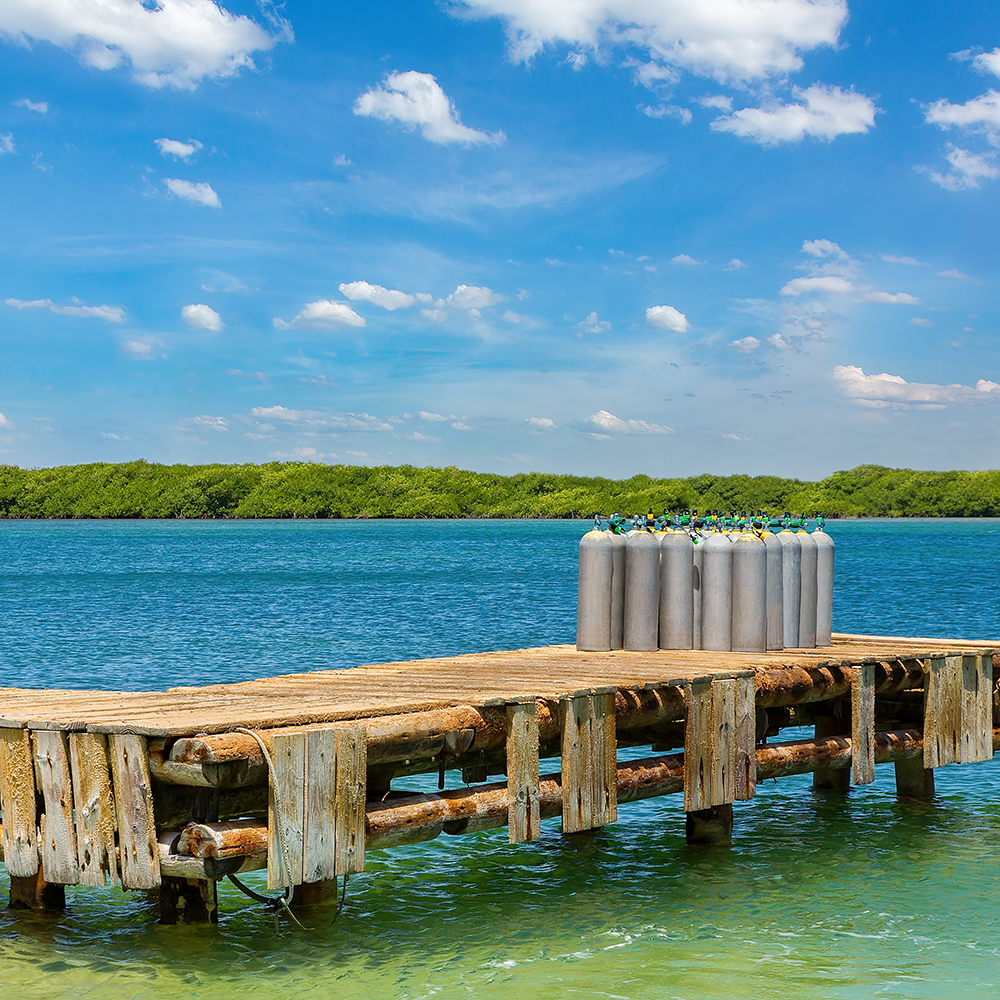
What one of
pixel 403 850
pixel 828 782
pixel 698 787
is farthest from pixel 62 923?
pixel 828 782

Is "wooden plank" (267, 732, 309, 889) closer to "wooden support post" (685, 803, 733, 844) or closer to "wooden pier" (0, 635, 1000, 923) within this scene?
"wooden pier" (0, 635, 1000, 923)

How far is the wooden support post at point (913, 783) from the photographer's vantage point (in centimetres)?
1400

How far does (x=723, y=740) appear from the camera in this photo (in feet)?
33.8

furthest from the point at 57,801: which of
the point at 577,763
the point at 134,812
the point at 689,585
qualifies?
the point at 689,585

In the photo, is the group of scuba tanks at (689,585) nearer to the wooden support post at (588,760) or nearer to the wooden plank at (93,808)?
the wooden support post at (588,760)

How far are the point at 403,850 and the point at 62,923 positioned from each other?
12.0 feet

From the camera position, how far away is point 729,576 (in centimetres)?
1200

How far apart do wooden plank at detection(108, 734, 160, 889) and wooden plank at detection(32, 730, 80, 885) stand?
371 millimetres

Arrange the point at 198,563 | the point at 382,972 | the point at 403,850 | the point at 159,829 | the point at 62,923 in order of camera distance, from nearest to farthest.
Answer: the point at 159,829, the point at 382,972, the point at 62,923, the point at 403,850, the point at 198,563

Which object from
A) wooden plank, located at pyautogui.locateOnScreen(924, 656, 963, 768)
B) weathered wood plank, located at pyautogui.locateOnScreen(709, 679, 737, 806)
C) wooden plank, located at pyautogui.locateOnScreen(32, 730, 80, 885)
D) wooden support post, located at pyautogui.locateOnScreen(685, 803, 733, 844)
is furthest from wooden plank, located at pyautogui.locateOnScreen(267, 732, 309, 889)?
wooden plank, located at pyautogui.locateOnScreen(924, 656, 963, 768)

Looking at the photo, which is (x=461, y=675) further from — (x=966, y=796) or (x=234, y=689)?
(x=966, y=796)

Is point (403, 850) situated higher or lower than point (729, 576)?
lower

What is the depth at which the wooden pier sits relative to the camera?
292 inches

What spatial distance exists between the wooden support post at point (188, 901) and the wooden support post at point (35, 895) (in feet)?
3.70
